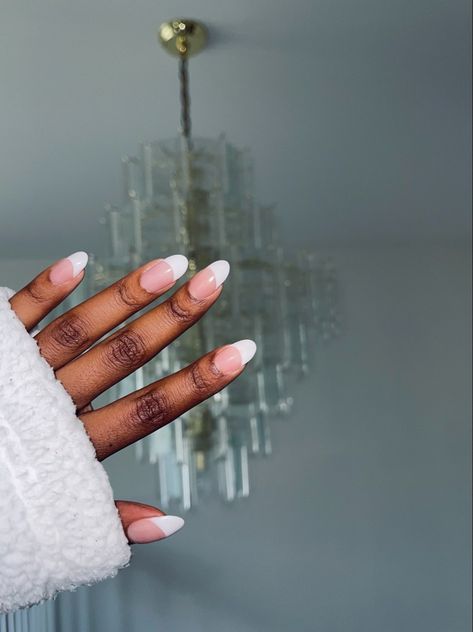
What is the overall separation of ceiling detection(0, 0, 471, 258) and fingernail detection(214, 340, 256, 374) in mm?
367

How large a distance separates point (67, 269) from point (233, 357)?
10cm

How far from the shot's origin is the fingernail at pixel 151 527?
1.16ft

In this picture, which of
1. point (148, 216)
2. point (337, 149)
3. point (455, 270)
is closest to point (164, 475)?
point (148, 216)

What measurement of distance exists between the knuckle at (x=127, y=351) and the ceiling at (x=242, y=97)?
1.09ft

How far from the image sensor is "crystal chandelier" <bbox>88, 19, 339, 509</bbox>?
106 centimetres

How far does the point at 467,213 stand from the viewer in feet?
6.68

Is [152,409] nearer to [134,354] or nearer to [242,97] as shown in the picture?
[134,354]

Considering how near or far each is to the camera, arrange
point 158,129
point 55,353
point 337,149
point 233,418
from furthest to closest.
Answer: point 337,149
point 158,129
point 233,418
point 55,353

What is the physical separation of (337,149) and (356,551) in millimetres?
830

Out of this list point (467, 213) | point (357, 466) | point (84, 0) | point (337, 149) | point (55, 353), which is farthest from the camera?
point (467, 213)

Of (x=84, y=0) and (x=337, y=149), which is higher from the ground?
(x=84, y=0)

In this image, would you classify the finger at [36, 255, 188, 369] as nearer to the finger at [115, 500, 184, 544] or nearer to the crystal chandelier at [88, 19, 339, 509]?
the finger at [115, 500, 184, 544]

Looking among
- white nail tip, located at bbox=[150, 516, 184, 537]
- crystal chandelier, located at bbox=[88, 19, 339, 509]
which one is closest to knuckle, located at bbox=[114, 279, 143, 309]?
white nail tip, located at bbox=[150, 516, 184, 537]

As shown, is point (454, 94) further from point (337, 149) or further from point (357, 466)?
point (357, 466)
